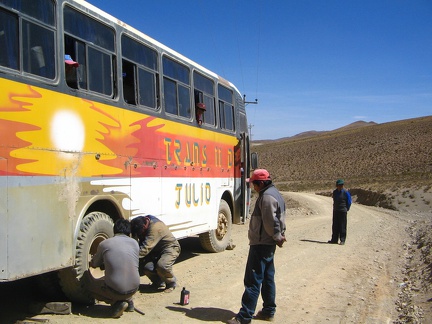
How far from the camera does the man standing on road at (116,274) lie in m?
6.40

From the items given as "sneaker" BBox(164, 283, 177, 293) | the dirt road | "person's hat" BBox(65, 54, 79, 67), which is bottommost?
the dirt road

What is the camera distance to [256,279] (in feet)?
20.9

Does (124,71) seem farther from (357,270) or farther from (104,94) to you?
(357,270)

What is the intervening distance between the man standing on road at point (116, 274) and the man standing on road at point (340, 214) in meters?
8.83

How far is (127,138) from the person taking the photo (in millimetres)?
7680

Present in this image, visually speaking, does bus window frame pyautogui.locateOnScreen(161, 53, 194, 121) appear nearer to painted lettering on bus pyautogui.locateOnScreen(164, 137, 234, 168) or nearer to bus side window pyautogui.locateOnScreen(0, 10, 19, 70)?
painted lettering on bus pyautogui.locateOnScreen(164, 137, 234, 168)

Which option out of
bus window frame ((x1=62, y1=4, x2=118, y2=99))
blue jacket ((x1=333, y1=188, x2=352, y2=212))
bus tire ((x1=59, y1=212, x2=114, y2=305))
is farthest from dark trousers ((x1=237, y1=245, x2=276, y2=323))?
blue jacket ((x1=333, y1=188, x2=352, y2=212))

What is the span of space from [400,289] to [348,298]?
5.53 ft

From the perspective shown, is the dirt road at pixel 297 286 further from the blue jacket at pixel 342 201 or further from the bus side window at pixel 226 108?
the bus side window at pixel 226 108

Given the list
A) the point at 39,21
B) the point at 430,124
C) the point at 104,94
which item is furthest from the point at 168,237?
the point at 430,124

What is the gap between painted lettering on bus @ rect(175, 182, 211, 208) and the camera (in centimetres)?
975

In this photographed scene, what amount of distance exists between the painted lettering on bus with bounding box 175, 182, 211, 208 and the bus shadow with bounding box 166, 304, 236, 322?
9.27 ft

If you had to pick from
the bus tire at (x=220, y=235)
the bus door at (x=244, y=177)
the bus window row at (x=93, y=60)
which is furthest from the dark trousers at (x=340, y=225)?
the bus window row at (x=93, y=60)

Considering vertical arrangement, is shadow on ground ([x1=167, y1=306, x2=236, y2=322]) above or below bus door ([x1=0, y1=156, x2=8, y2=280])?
below
